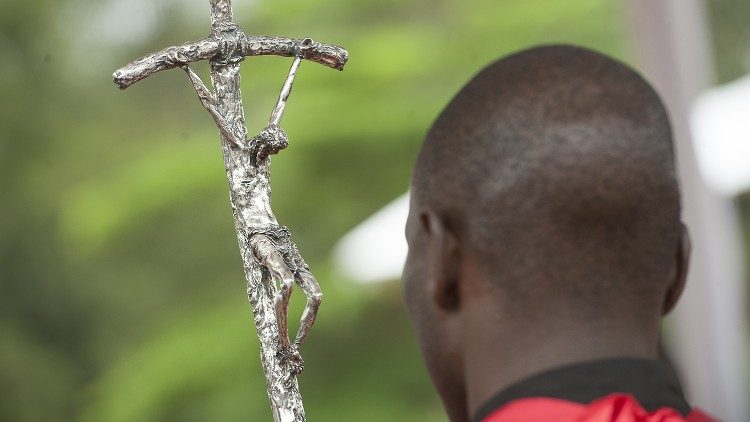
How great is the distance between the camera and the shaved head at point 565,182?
86 cm

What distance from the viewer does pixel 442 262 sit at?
900 mm

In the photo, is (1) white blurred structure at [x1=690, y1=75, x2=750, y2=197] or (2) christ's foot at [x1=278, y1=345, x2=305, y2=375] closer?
(2) christ's foot at [x1=278, y1=345, x2=305, y2=375]

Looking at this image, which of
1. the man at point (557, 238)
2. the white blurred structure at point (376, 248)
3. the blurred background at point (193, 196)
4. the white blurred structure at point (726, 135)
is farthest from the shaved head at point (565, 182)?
the blurred background at point (193, 196)

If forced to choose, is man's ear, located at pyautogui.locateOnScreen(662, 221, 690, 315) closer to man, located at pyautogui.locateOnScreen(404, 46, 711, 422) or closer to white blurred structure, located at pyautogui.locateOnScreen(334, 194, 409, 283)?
man, located at pyautogui.locateOnScreen(404, 46, 711, 422)

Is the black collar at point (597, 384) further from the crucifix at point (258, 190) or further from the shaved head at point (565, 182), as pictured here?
the crucifix at point (258, 190)

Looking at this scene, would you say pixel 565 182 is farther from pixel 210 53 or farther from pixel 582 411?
pixel 210 53

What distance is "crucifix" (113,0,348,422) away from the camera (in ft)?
2.81

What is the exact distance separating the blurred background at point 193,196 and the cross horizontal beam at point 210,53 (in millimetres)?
3795

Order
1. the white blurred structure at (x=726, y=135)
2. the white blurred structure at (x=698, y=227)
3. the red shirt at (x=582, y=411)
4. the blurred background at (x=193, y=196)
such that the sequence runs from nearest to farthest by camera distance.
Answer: the red shirt at (x=582, y=411), the white blurred structure at (x=698, y=227), the white blurred structure at (x=726, y=135), the blurred background at (x=193, y=196)

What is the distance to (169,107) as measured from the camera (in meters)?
6.05

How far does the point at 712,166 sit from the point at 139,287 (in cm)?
346

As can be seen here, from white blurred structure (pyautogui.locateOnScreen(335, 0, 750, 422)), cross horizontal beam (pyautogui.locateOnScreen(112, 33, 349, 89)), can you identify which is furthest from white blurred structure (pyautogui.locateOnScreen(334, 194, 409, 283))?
cross horizontal beam (pyautogui.locateOnScreen(112, 33, 349, 89))

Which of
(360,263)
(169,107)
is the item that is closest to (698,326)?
(360,263)

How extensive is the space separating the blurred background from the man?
3.85 m
